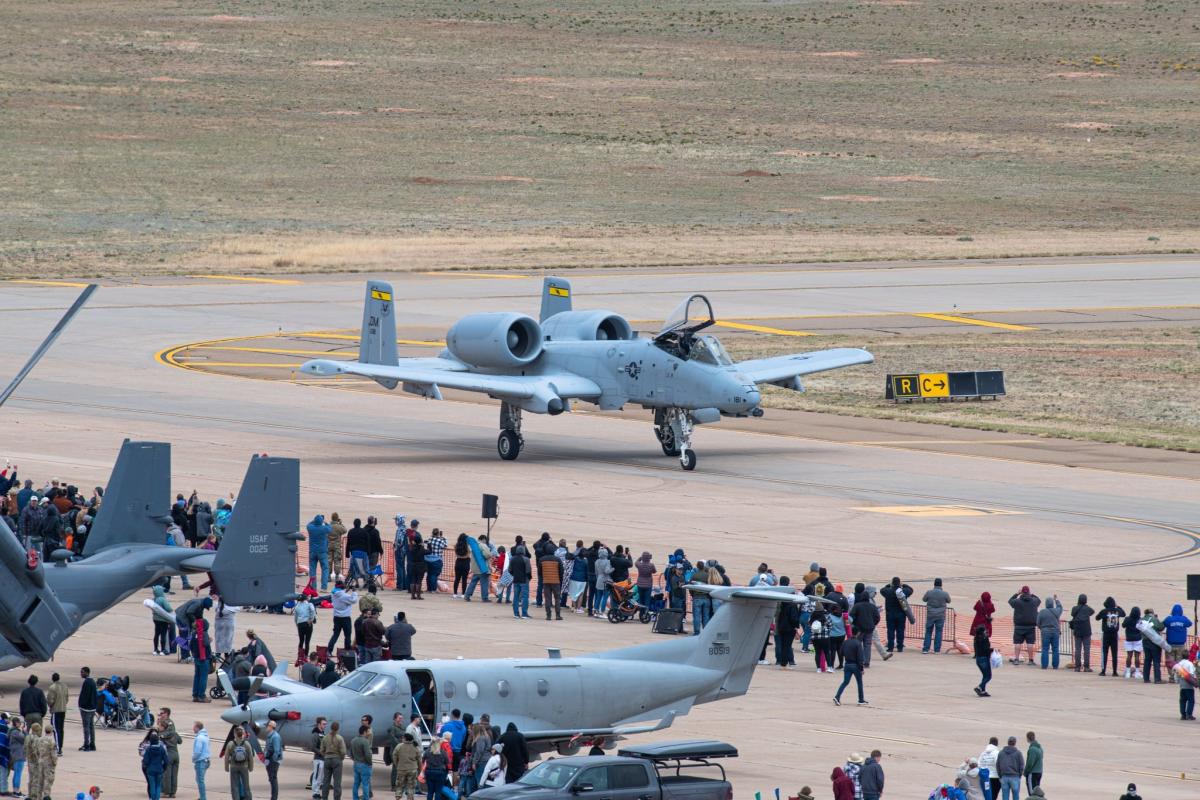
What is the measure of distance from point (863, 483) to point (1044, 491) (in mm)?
4324

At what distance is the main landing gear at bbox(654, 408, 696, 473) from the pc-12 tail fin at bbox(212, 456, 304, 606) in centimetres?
2098

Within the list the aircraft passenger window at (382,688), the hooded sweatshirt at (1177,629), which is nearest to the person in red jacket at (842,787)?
the aircraft passenger window at (382,688)

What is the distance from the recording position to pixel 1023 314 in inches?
3238

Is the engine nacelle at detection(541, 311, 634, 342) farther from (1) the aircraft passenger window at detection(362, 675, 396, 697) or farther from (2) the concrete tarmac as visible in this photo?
(1) the aircraft passenger window at detection(362, 675, 396, 697)

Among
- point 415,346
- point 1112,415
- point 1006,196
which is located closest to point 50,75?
point 1006,196

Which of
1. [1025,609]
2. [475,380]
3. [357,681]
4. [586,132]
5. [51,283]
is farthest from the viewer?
[586,132]

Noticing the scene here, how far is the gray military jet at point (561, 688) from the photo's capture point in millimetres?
25938

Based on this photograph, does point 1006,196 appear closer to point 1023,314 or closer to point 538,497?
point 1023,314

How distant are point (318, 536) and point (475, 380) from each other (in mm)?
13154

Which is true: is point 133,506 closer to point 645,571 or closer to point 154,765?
point 645,571

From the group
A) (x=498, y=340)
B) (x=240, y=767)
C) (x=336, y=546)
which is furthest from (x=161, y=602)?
(x=498, y=340)

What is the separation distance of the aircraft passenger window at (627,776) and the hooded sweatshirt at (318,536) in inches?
604

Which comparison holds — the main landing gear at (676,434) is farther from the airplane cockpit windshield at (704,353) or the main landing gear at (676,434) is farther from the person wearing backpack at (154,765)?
the person wearing backpack at (154,765)

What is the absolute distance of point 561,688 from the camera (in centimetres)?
2683
